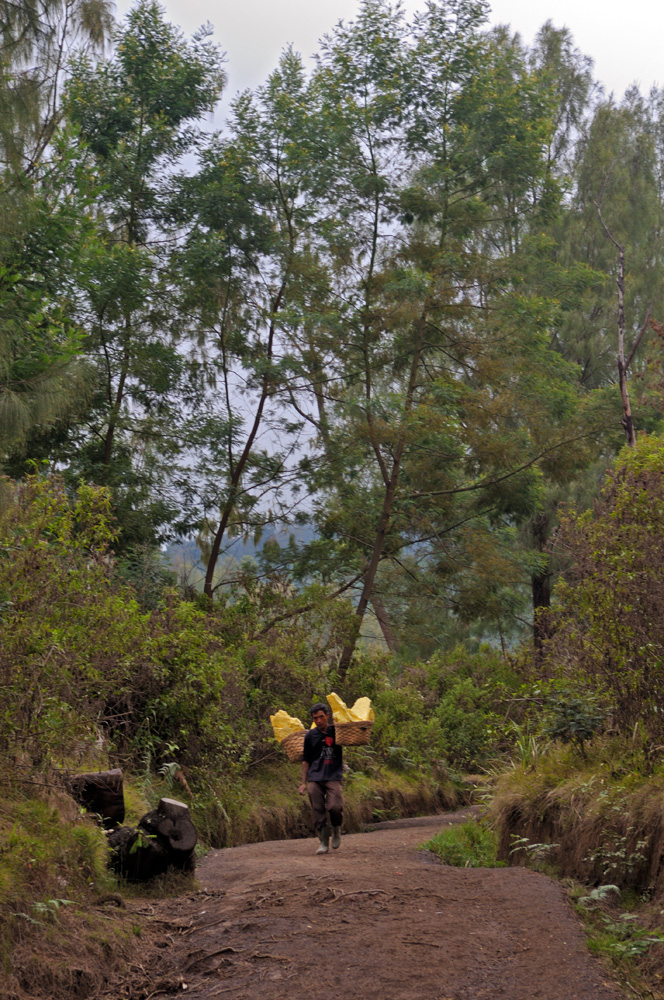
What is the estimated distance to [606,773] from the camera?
8180 millimetres

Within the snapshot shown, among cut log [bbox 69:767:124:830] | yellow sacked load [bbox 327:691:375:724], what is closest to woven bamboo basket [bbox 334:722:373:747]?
yellow sacked load [bbox 327:691:375:724]

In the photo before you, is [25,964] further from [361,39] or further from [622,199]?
[622,199]

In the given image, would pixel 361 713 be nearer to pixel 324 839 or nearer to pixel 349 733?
pixel 349 733

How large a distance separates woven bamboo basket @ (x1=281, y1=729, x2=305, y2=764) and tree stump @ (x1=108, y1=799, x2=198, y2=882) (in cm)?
253

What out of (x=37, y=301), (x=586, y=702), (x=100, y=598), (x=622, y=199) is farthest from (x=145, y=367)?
(x=622, y=199)

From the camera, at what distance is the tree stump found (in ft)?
24.3

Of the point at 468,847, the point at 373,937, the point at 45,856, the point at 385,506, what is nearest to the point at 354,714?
the point at 468,847

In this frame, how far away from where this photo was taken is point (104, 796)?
309 inches

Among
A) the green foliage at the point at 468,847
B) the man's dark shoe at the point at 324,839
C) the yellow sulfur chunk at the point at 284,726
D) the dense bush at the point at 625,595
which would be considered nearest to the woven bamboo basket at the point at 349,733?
the yellow sulfur chunk at the point at 284,726

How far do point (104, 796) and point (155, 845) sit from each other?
0.66 meters

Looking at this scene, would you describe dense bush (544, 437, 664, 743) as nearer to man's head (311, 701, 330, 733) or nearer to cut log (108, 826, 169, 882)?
man's head (311, 701, 330, 733)

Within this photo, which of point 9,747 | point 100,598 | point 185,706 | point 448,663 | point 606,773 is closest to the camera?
point 9,747

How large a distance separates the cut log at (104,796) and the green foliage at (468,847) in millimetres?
3515

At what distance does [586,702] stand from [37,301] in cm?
816
